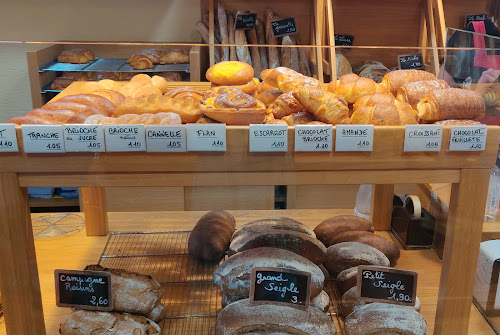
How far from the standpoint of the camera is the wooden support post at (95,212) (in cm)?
148

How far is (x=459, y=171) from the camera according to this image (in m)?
0.90

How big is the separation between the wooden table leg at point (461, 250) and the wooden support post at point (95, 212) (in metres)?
1.03

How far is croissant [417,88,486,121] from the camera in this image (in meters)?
0.92

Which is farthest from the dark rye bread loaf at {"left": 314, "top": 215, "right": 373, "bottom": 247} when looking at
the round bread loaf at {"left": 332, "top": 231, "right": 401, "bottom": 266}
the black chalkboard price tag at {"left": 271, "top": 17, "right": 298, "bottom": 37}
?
the black chalkboard price tag at {"left": 271, "top": 17, "right": 298, "bottom": 37}

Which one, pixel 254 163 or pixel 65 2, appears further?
pixel 65 2

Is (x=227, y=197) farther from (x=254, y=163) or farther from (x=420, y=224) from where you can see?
(x=420, y=224)

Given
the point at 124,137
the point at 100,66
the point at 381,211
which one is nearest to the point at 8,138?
the point at 124,137

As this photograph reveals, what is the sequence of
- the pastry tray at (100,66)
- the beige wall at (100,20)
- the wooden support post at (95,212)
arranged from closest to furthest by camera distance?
the pastry tray at (100,66)
the wooden support post at (95,212)
the beige wall at (100,20)

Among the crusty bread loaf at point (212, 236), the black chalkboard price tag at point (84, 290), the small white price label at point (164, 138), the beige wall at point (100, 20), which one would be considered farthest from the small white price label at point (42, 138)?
the beige wall at point (100, 20)

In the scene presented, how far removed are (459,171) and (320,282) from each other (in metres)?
0.39

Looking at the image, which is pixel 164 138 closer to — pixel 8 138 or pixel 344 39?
pixel 8 138

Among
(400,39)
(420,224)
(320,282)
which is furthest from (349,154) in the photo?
A: (400,39)

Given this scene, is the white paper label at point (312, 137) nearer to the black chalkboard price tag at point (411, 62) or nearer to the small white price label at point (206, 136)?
the small white price label at point (206, 136)

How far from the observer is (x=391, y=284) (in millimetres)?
1021
